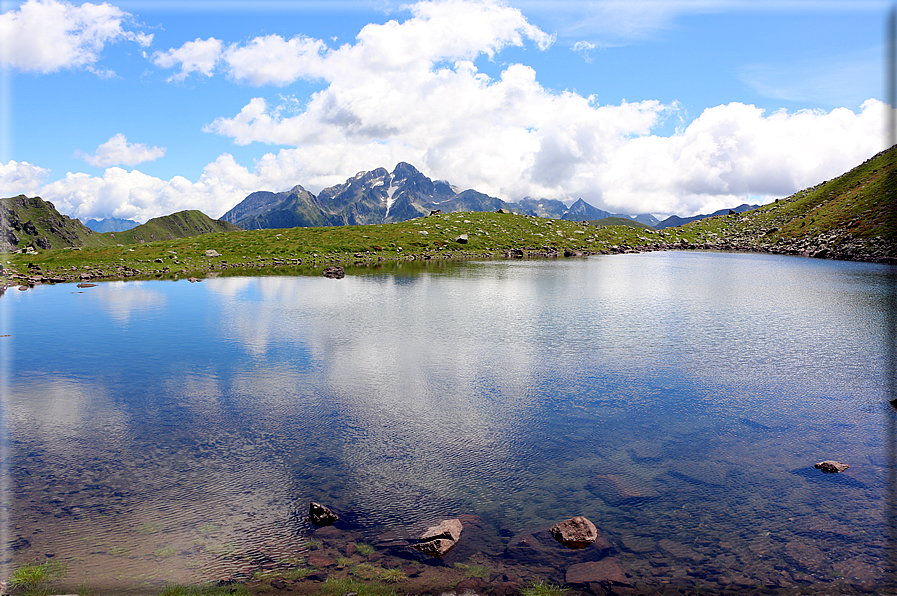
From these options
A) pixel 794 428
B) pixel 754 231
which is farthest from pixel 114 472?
pixel 754 231

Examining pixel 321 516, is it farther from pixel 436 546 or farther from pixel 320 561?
pixel 436 546

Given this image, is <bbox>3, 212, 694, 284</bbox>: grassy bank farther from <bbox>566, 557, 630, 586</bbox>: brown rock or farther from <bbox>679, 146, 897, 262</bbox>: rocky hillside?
<bbox>566, 557, 630, 586</bbox>: brown rock

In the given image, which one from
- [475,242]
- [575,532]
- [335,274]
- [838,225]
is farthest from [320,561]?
[838,225]


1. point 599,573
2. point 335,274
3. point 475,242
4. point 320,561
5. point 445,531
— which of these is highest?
point 475,242

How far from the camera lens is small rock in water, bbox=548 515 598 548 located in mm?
13031

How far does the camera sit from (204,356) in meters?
31.5

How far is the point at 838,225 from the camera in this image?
475 ft

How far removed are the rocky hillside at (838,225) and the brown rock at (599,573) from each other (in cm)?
13299

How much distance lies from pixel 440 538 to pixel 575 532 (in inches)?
152

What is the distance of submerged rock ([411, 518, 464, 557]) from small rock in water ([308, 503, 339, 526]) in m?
2.65

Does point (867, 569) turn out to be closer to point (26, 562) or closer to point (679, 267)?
point (26, 562)

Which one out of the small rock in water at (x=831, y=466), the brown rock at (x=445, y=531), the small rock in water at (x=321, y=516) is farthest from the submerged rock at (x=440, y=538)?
the small rock in water at (x=831, y=466)

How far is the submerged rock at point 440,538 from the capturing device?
1264cm

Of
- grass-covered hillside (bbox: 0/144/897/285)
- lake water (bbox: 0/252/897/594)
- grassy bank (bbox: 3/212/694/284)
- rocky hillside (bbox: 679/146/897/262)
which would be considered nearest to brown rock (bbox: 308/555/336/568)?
lake water (bbox: 0/252/897/594)
